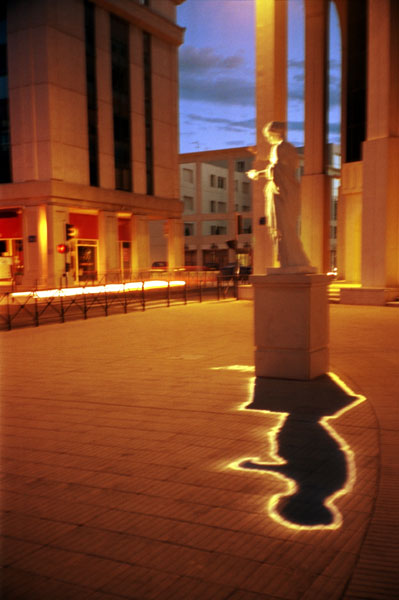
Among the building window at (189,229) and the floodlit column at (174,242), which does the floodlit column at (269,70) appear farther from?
the building window at (189,229)

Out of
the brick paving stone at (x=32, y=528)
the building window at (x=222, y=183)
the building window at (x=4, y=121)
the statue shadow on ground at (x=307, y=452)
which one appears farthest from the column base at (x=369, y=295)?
the building window at (x=222, y=183)

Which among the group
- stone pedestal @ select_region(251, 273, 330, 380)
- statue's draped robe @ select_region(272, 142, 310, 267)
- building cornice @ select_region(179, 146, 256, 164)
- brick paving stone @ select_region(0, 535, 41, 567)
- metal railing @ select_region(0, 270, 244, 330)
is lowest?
brick paving stone @ select_region(0, 535, 41, 567)

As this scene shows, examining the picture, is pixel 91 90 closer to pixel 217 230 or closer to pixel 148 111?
pixel 148 111

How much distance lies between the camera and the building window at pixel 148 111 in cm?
4209

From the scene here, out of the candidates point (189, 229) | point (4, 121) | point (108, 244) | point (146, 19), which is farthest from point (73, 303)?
point (189, 229)

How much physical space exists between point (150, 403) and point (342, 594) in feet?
13.7

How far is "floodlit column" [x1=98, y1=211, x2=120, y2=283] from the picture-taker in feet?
124

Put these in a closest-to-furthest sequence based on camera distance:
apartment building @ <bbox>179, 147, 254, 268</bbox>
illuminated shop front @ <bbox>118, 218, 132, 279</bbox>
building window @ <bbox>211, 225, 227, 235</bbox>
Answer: illuminated shop front @ <bbox>118, 218, 132, 279</bbox> → apartment building @ <bbox>179, 147, 254, 268</bbox> → building window @ <bbox>211, 225, 227, 235</bbox>

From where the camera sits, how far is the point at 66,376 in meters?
8.63

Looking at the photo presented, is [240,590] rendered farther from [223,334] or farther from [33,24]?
[33,24]

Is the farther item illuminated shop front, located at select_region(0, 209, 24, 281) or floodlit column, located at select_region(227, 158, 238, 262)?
floodlit column, located at select_region(227, 158, 238, 262)

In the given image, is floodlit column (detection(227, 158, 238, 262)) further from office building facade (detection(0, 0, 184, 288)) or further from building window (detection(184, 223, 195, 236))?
office building facade (detection(0, 0, 184, 288))

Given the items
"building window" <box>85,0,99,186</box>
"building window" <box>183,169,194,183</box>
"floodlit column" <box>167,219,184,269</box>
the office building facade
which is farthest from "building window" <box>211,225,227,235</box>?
"building window" <box>85,0,99,186</box>

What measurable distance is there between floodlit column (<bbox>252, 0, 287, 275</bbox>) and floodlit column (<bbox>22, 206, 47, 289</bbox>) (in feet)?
54.8
